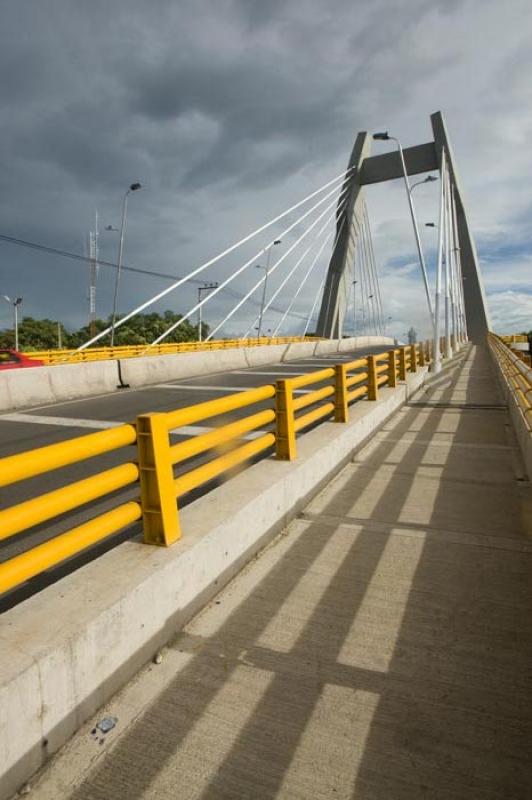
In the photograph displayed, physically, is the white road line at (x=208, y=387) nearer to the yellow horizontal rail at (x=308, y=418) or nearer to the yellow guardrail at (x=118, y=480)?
the yellow horizontal rail at (x=308, y=418)

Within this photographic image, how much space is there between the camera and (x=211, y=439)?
4.05 m

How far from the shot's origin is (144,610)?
2877 mm

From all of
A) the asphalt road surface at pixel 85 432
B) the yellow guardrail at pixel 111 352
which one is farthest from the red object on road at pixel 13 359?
the yellow guardrail at pixel 111 352

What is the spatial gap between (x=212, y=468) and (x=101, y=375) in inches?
516

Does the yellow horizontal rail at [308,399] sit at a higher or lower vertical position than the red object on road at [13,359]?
lower

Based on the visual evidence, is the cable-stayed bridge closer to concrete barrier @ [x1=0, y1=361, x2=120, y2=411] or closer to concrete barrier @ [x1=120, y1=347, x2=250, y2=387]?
concrete barrier @ [x1=0, y1=361, x2=120, y2=411]

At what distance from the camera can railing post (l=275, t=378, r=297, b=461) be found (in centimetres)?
522

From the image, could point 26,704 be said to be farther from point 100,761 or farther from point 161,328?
point 161,328

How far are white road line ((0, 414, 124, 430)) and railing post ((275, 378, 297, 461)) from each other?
4.85 metres

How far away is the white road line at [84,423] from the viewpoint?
8.65 metres

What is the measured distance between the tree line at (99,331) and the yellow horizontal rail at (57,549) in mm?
92452

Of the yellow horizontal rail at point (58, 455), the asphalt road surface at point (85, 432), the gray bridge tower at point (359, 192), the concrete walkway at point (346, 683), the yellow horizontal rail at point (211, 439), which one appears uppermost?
the gray bridge tower at point (359, 192)

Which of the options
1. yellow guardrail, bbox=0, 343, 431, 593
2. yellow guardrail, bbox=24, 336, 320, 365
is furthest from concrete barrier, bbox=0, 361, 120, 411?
yellow guardrail, bbox=0, 343, 431, 593

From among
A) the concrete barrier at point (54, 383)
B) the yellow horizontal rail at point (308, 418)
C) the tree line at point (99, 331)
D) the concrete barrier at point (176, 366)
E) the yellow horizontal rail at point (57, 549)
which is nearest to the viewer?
the yellow horizontal rail at point (57, 549)
